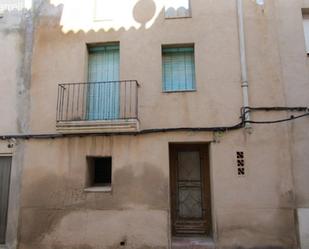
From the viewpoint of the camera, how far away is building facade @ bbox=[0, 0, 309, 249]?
20.4 feet

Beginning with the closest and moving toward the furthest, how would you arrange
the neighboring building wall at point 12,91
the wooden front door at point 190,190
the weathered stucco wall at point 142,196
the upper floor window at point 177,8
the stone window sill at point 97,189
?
the weathered stucco wall at point 142,196 → the stone window sill at point 97,189 → the neighboring building wall at point 12,91 → the wooden front door at point 190,190 → the upper floor window at point 177,8

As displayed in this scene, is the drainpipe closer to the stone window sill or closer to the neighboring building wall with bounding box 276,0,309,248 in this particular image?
the neighboring building wall with bounding box 276,0,309,248

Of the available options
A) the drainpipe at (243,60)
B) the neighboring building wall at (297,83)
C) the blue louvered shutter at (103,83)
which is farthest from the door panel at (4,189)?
the neighboring building wall at (297,83)

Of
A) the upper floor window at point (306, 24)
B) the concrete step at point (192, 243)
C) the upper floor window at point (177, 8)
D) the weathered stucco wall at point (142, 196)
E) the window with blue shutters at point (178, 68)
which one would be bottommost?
the concrete step at point (192, 243)

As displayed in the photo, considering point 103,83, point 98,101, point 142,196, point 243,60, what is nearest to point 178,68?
point 243,60

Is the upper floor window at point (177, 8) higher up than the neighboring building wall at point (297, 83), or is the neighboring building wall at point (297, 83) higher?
the upper floor window at point (177, 8)

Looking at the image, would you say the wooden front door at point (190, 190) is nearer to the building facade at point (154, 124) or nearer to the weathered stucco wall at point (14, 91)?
the building facade at point (154, 124)

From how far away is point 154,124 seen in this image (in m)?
6.66

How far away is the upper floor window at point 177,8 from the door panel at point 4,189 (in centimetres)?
564

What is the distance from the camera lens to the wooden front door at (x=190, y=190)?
22.7 feet

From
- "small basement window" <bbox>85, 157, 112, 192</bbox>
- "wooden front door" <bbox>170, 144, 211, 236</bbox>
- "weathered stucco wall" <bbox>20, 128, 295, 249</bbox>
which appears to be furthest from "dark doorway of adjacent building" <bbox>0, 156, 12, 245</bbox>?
"wooden front door" <bbox>170, 144, 211, 236</bbox>

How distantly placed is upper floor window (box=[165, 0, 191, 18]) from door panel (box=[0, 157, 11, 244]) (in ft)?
18.5

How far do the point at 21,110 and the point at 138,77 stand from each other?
10.4 ft

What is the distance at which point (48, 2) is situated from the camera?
24.9 ft
